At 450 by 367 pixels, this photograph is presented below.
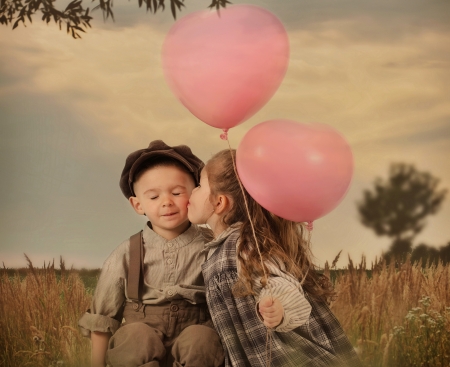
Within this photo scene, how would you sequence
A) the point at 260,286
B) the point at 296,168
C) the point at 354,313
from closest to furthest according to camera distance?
1. the point at 296,168
2. the point at 260,286
3. the point at 354,313

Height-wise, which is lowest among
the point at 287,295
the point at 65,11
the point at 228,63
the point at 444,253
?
the point at 287,295

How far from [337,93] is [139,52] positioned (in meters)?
0.69

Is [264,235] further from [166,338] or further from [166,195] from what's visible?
[166,338]

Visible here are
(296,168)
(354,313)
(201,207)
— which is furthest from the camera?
(354,313)

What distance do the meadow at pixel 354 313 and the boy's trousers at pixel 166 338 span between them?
0.17 metres

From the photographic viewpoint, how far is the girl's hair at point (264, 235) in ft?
6.72

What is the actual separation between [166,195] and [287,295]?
51cm

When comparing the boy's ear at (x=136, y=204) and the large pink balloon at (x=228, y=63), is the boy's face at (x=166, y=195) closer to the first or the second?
the boy's ear at (x=136, y=204)

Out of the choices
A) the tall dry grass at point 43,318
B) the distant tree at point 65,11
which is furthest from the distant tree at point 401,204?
the tall dry grass at point 43,318

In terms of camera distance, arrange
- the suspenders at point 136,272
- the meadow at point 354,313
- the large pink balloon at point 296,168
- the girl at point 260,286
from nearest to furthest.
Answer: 1. the large pink balloon at point 296,168
2. the girl at point 260,286
3. the suspenders at point 136,272
4. the meadow at point 354,313

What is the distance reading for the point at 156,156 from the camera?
2.16 meters

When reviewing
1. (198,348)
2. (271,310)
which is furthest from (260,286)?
(198,348)

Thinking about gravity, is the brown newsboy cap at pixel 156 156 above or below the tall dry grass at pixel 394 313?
above

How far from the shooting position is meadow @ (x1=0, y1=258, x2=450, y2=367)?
221 cm
